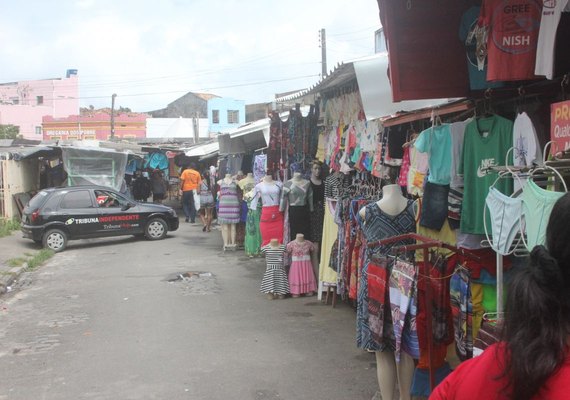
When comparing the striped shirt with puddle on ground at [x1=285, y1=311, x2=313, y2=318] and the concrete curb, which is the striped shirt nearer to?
puddle on ground at [x1=285, y1=311, x2=313, y2=318]

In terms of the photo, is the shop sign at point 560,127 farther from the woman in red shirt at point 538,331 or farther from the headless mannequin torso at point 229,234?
the headless mannequin torso at point 229,234

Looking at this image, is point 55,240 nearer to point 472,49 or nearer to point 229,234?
point 229,234

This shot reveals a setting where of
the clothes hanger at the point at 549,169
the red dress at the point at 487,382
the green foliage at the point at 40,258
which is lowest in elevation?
the green foliage at the point at 40,258

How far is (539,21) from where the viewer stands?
332 centimetres

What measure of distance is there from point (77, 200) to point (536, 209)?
1322cm

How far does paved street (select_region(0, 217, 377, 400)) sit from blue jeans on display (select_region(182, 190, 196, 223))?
8253 millimetres

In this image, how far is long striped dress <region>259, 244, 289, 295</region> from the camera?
27.6 feet

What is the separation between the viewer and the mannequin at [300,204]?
342 inches

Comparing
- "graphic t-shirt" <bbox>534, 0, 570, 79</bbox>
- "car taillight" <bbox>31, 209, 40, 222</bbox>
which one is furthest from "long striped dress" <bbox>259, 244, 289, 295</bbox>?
"car taillight" <bbox>31, 209, 40, 222</bbox>

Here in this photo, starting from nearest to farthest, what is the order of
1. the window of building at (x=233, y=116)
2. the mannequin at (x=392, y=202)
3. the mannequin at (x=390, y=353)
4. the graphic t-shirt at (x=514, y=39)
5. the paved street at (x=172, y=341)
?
the graphic t-shirt at (x=514, y=39)
the mannequin at (x=390, y=353)
the mannequin at (x=392, y=202)
the paved street at (x=172, y=341)
the window of building at (x=233, y=116)

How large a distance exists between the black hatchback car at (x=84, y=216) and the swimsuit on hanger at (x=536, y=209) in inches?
508

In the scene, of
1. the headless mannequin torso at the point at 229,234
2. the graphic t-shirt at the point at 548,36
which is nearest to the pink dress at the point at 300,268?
the headless mannequin torso at the point at 229,234

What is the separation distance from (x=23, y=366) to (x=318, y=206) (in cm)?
469

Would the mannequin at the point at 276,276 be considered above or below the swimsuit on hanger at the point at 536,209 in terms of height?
below
